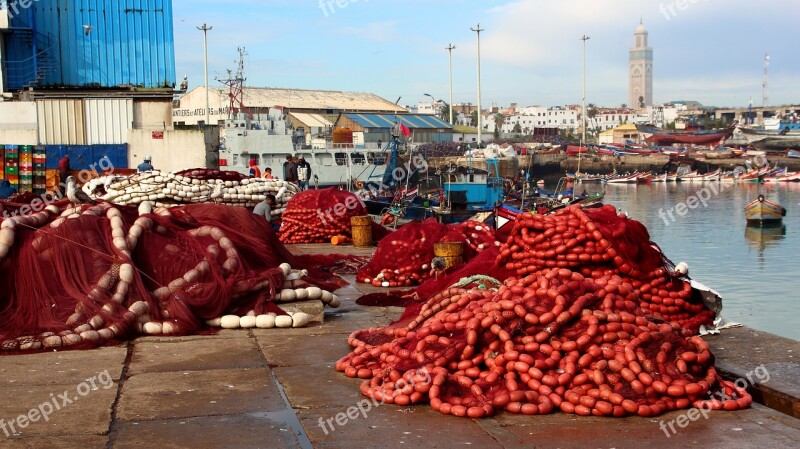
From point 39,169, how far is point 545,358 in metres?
19.4

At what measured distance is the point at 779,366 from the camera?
17.5 feet

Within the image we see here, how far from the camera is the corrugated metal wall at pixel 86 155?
21438mm

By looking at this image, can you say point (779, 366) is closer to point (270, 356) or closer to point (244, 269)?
point (270, 356)

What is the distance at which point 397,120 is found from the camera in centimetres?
6850

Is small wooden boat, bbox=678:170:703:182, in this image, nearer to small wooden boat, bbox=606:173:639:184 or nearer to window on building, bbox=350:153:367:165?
small wooden boat, bbox=606:173:639:184

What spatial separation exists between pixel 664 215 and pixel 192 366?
38.8 meters

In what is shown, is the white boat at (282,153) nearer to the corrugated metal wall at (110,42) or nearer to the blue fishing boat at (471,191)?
the blue fishing boat at (471,191)

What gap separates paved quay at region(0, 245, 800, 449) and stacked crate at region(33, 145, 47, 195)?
1679 cm

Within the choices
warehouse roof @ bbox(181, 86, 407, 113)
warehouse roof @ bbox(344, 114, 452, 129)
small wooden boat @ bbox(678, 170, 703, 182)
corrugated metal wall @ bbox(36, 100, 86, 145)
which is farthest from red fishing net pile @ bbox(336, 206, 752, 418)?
small wooden boat @ bbox(678, 170, 703, 182)

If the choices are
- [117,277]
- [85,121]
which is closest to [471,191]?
[85,121]

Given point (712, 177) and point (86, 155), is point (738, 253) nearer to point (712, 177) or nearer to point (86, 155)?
point (86, 155)

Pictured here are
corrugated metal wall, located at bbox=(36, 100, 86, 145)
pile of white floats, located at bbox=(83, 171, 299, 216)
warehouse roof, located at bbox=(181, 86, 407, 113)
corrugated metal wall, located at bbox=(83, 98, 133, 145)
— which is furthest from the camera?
warehouse roof, located at bbox=(181, 86, 407, 113)

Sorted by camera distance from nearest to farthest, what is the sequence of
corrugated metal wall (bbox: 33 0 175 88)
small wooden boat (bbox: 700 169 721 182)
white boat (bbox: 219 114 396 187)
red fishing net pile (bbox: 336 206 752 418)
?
red fishing net pile (bbox: 336 206 752 418)
corrugated metal wall (bbox: 33 0 175 88)
white boat (bbox: 219 114 396 187)
small wooden boat (bbox: 700 169 721 182)

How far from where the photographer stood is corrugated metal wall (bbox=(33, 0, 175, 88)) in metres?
22.5
